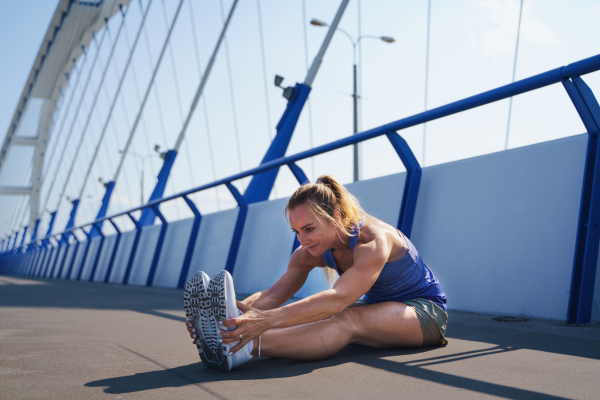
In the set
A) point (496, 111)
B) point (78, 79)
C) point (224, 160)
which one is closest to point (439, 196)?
point (496, 111)

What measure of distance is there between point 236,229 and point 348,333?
436 centimetres

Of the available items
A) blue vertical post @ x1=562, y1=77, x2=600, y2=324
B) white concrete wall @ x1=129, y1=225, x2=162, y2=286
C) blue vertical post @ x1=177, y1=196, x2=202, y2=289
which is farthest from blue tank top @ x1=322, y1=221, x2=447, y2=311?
white concrete wall @ x1=129, y1=225, x2=162, y2=286

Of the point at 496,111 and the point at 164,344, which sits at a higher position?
the point at 496,111

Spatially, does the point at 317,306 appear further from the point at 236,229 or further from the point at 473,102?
the point at 236,229

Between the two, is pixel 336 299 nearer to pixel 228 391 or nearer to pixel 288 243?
pixel 228 391

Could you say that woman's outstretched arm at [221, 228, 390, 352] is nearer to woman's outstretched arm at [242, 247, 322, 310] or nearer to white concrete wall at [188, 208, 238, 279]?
woman's outstretched arm at [242, 247, 322, 310]

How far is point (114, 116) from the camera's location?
23.2 m

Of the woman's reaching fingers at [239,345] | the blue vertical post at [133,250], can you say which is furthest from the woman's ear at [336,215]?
the blue vertical post at [133,250]

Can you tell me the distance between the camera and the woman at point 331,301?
1819mm

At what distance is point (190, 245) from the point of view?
7500 mm

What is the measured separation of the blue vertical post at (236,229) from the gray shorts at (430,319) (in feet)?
13.6

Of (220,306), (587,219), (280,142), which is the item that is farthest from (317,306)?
(280,142)

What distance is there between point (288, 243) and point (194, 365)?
3.57 m

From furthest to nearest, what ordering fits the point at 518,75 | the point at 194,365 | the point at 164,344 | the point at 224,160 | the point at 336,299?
the point at 224,160
the point at 518,75
the point at 164,344
the point at 194,365
the point at 336,299
